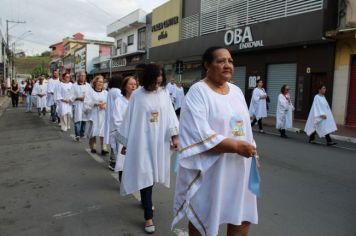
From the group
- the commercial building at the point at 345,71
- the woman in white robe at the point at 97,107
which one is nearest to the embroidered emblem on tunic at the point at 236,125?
the woman in white robe at the point at 97,107

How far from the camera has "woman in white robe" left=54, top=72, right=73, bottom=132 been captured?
13.0 meters

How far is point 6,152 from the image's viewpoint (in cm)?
971

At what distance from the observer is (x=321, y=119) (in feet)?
38.7

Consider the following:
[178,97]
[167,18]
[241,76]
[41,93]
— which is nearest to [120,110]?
[41,93]

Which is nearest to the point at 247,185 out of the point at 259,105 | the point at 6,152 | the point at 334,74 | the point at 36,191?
the point at 36,191

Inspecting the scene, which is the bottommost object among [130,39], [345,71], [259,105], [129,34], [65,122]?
[65,122]

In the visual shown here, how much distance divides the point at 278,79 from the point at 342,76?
13.9 ft

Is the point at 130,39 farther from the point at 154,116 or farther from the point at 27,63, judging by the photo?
the point at 27,63

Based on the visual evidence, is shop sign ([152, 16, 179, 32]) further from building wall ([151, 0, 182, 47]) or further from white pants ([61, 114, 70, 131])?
white pants ([61, 114, 70, 131])

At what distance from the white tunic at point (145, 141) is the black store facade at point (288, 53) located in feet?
45.5

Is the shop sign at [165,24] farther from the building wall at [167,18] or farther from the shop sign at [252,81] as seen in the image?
the shop sign at [252,81]

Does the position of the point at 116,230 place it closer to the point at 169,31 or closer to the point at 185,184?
the point at 185,184

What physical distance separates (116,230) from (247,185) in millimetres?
1991

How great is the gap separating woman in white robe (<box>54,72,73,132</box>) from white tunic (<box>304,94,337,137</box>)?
7.21 metres
